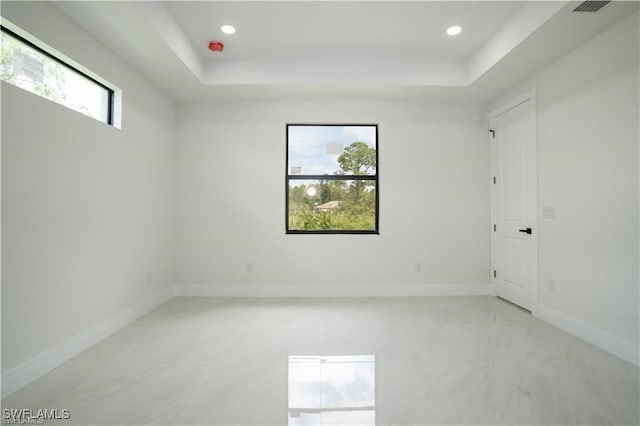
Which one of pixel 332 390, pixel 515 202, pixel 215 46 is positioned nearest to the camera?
pixel 332 390

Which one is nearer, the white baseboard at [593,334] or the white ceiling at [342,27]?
the white baseboard at [593,334]

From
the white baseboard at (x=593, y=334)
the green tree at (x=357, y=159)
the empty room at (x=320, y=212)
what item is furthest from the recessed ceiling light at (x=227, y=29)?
the white baseboard at (x=593, y=334)

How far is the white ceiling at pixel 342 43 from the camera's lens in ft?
8.05

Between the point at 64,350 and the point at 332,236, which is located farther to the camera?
the point at 332,236

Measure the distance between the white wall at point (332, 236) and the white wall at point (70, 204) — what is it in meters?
0.67

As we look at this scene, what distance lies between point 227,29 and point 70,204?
2164mm

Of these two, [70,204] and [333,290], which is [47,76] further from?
[333,290]

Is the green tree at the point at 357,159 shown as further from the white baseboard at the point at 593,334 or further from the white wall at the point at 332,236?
the white baseboard at the point at 593,334

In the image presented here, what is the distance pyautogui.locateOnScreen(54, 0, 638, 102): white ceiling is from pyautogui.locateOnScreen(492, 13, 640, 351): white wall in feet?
0.94

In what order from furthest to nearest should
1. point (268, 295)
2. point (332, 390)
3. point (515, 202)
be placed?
point (268, 295) → point (515, 202) → point (332, 390)

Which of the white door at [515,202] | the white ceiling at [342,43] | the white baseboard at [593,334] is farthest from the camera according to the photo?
the white door at [515,202]

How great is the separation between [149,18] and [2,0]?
859 mm

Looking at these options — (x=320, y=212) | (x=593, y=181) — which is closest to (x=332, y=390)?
(x=320, y=212)

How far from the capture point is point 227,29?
2936 millimetres
